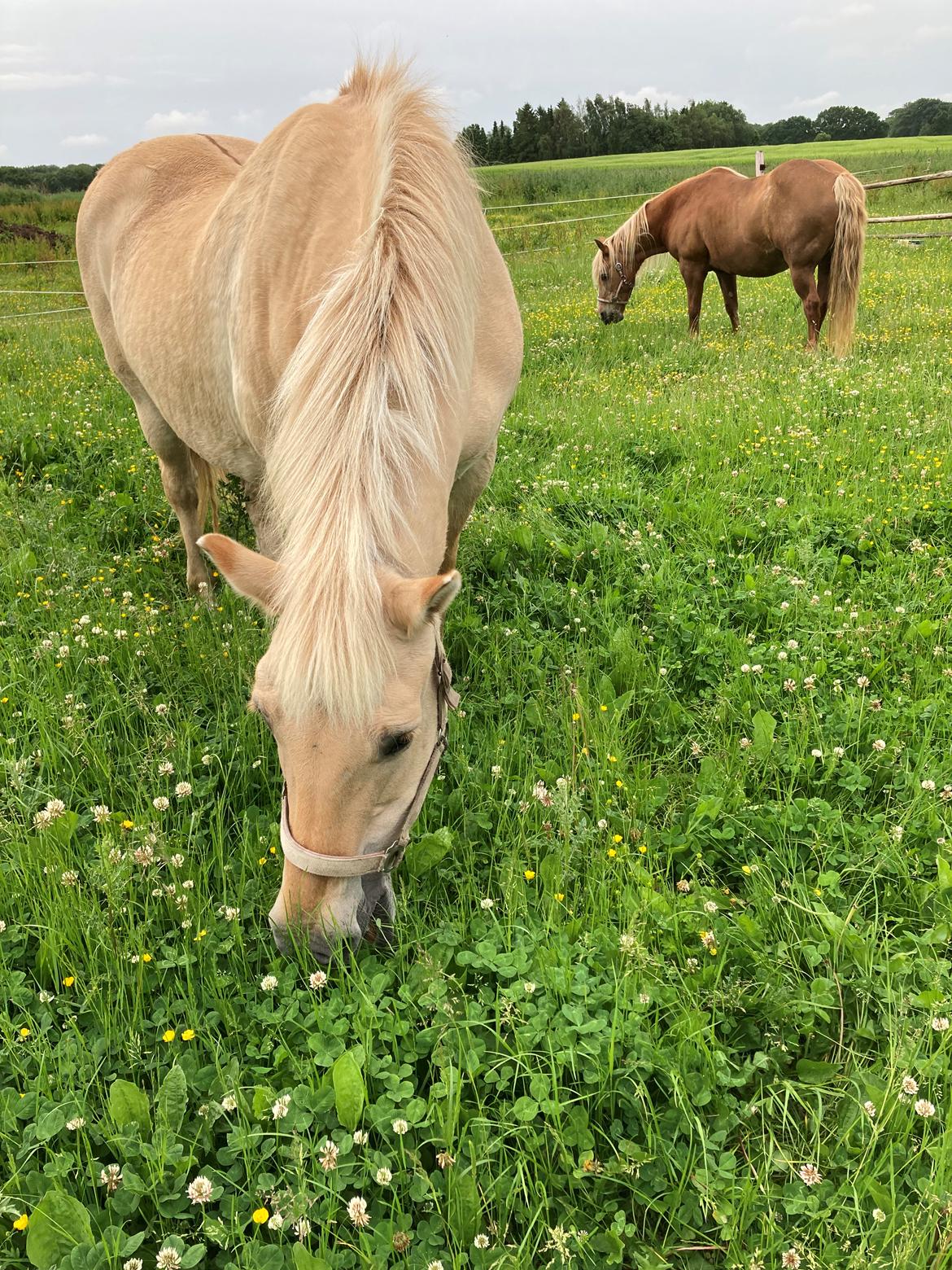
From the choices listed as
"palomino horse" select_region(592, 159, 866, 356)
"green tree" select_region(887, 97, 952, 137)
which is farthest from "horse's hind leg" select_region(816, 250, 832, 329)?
"green tree" select_region(887, 97, 952, 137)

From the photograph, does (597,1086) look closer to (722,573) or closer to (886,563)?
(722,573)

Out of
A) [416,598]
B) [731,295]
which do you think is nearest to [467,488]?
[416,598]

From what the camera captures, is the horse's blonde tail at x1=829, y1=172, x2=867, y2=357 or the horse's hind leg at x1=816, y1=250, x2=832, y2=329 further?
the horse's hind leg at x1=816, y1=250, x2=832, y2=329

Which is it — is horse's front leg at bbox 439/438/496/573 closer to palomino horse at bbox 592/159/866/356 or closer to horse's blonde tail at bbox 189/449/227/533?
horse's blonde tail at bbox 189/449/227/533

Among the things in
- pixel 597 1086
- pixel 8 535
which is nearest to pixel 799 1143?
pixel 597 1086

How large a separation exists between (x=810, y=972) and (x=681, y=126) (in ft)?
254

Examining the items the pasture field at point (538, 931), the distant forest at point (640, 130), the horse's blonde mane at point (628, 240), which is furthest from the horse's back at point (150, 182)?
Result: the distant forest at point (640, 130)

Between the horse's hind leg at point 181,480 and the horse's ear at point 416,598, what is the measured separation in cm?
296

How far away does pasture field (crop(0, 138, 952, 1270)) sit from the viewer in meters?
1.53

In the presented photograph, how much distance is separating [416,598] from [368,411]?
56 centimetres

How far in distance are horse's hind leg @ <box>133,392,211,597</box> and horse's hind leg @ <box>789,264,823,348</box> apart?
7.64m

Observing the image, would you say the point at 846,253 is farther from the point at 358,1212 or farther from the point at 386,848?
the point at 358,1212

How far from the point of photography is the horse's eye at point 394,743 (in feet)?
5.87

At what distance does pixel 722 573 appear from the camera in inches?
159
